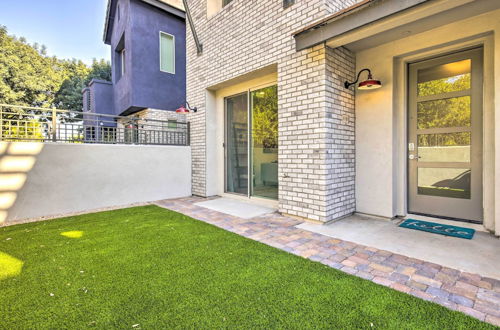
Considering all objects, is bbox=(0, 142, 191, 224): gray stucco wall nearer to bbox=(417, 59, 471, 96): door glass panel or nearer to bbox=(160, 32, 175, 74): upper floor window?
bbox=(160, 32, 175, 74): upper floor window

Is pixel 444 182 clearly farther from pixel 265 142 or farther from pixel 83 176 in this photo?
pixel 83 176

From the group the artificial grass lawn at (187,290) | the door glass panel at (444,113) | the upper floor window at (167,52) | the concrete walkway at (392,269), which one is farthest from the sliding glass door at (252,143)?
the upper floor window at (167,52)

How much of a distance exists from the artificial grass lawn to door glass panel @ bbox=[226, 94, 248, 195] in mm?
2600

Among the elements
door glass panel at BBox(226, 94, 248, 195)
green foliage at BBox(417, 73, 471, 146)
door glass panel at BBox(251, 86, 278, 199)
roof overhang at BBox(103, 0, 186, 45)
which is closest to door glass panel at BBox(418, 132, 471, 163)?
green foliage at BBox(417, 73, 471, 146)

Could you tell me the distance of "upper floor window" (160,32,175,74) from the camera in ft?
29.9

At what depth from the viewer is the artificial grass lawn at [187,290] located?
1605mm

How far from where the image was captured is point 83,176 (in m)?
4.88

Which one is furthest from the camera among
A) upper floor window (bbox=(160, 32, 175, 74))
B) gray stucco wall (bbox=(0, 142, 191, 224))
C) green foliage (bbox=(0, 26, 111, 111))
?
green foliage (bbox=(0, 26, 111, 111))

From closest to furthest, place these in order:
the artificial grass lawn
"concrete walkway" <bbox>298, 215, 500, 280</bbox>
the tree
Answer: the artificial grass lawn → "concrete walkway" <bbox>298, 215, 500, 280</bbox> → the tree

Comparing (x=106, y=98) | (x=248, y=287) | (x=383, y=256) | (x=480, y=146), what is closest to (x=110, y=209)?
(x=248, y=287)

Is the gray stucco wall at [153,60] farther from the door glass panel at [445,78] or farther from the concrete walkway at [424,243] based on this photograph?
the door glass panel at [445,78]

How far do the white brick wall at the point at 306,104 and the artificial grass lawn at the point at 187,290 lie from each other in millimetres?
1425

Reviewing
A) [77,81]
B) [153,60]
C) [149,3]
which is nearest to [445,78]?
[153,60]

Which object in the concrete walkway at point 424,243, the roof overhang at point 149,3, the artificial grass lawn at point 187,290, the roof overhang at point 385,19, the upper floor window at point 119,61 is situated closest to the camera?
the artificial grass lawn at point 187,290
